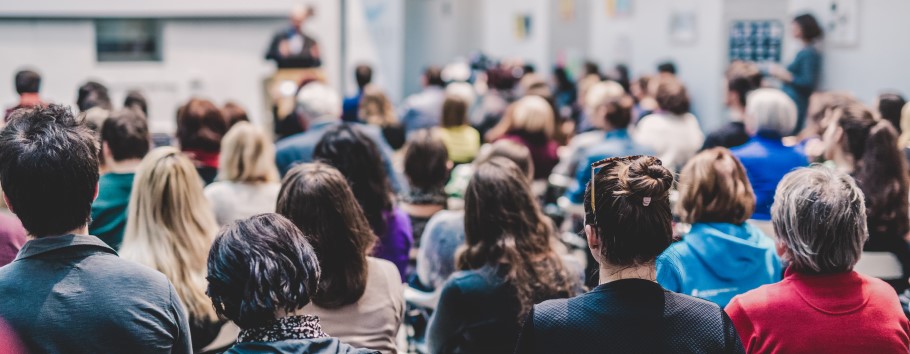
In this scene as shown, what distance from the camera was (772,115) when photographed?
5238 mm

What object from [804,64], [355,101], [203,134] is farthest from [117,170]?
[804,64]

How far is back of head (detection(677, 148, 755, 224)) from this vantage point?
138 inches

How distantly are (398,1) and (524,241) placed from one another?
11513 mm

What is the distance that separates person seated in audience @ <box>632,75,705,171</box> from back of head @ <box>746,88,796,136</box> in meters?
1.37

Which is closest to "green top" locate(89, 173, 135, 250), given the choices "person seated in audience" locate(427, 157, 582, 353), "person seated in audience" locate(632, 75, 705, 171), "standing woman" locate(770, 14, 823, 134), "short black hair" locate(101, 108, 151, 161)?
"short black hair" locate(101, 108, 151, 161)

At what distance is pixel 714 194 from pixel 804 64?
223 inches

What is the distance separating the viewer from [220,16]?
1279 centimetres

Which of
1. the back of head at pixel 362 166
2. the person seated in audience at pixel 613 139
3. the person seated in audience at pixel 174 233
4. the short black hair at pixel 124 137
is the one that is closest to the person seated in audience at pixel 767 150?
the person seated in audience at pixel 613 139

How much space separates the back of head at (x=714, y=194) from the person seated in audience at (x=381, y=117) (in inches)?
168

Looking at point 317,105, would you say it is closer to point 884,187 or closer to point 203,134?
point 203,134

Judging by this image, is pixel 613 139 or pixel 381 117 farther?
pixel 381 117

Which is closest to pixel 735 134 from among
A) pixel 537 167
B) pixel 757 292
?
pixel 537 167

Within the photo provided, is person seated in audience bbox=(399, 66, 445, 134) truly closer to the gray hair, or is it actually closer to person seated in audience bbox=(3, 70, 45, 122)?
person seated in audience bbox=(3, 70, 45, 122)

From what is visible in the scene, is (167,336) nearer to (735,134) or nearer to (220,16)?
(735,134)
